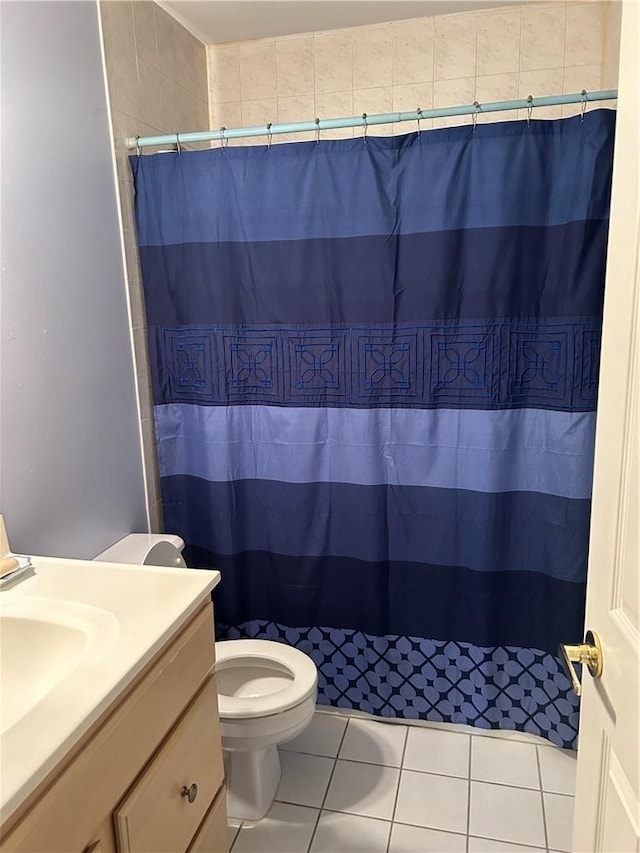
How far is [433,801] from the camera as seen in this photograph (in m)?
1.88

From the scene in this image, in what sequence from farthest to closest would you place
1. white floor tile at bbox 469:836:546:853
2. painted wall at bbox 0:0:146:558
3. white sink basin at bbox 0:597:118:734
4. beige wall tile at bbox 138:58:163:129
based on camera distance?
beige wall tile at bbox 138:58:163:129, white floor tile at bbox 469:836:546:853, painted wall at bbox 0:0:146:558, white sink basin at bbox 0:597:118:734

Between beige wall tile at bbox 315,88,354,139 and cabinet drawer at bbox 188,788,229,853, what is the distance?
2144 mm

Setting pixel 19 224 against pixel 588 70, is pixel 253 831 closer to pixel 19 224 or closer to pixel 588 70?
pixel 19 224

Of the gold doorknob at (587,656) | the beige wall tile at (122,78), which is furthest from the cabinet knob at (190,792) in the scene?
the beige wall tile at (122,78)

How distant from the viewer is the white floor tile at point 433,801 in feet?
5.94

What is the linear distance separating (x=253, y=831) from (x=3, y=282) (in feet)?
5.20

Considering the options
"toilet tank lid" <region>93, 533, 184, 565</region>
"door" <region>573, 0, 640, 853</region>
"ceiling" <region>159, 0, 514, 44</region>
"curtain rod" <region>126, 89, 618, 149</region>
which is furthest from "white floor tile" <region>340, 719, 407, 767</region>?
"ceiling" <region>159, 0, 514, 44</region>

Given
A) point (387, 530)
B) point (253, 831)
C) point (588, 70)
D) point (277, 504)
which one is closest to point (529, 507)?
point (387, 530)

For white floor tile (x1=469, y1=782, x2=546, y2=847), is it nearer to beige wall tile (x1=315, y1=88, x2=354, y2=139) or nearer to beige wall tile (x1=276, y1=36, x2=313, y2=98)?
beige wall tile (x1=315, y1=88, x2=354, y2=139)

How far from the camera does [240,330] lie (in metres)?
2.05

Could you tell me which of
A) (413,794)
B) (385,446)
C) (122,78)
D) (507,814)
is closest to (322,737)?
(413,794)

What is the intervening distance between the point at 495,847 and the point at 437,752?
37 cm

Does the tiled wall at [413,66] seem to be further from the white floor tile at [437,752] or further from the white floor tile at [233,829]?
the white floor tile at [233,829]

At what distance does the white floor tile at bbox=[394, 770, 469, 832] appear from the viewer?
5.94ft
